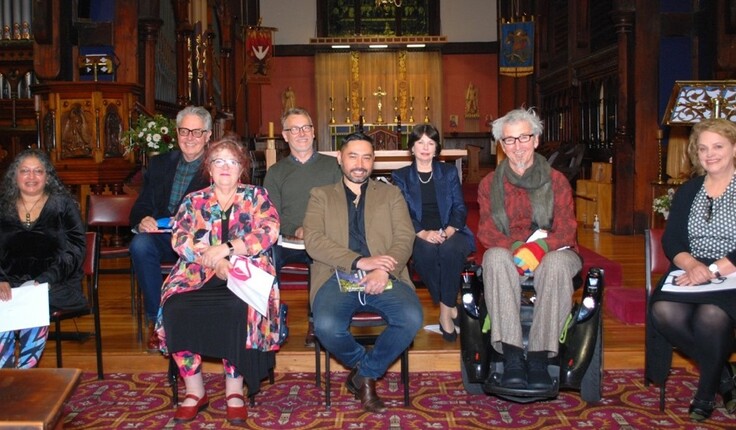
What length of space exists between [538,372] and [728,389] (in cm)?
89

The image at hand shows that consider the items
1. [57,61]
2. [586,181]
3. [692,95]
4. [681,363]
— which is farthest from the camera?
[586,181]

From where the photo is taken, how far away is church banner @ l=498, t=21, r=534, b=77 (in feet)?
41.7

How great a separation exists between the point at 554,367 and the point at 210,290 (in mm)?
1564

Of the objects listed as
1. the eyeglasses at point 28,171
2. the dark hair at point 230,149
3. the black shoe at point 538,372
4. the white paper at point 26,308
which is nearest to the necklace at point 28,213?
the eyeglasses at point 28,171

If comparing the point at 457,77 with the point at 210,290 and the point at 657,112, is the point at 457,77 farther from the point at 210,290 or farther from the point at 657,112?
the point at 210,290

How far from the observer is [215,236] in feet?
12.1

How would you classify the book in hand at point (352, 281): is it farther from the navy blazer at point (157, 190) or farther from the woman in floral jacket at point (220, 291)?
the navy blazer at point (157, 190)

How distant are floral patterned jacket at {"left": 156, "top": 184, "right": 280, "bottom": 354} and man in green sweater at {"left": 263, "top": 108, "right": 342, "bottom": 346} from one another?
792 millimetres

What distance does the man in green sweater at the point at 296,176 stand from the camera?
178 inches

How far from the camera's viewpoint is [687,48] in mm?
8648

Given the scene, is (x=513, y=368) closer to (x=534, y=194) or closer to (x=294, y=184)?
(x=534, y=194)

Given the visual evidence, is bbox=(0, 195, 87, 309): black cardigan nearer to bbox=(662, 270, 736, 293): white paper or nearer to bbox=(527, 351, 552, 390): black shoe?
bbox=(527, 351, 552, 390): black shoe

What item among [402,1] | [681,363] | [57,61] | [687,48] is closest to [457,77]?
[402,1]

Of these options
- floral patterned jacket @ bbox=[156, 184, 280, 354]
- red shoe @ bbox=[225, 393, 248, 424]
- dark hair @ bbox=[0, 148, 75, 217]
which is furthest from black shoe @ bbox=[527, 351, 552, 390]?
dark hair @ bbox=[0, 148, 75, 217]
